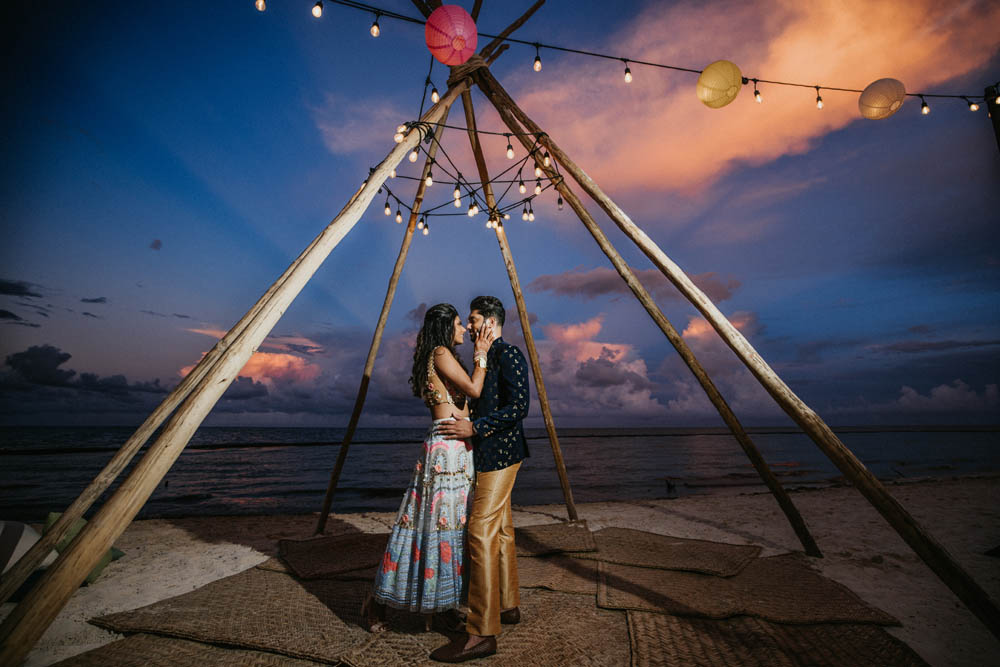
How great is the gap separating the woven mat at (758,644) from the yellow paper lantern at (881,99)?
478cm

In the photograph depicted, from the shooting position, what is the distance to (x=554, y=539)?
4.99m

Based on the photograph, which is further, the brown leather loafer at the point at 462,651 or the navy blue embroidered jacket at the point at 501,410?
the navy blue embroidered jacket at the point at 501,410

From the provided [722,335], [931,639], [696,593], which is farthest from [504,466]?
[931,639]

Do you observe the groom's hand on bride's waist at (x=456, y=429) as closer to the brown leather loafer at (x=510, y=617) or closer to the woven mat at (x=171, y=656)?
the brown leather loafer at (x=510, y=617)

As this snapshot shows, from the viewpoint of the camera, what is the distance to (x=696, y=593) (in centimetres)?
341

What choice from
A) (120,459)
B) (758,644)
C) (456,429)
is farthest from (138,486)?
(758,644)

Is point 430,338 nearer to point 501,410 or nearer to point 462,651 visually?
point 501,410

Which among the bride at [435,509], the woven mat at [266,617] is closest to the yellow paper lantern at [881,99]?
the bride at [435,509]

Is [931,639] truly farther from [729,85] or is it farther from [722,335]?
[729,85]

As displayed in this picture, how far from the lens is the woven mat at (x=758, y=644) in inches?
96.2

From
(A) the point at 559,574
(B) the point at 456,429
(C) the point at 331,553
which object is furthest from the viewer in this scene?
(C) the point at 331,553

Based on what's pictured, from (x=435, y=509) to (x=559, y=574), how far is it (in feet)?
6.09

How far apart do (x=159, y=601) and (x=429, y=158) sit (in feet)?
17.7

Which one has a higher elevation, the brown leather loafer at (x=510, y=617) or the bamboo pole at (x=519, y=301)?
the bamboo pole at (x=519, y=301)
